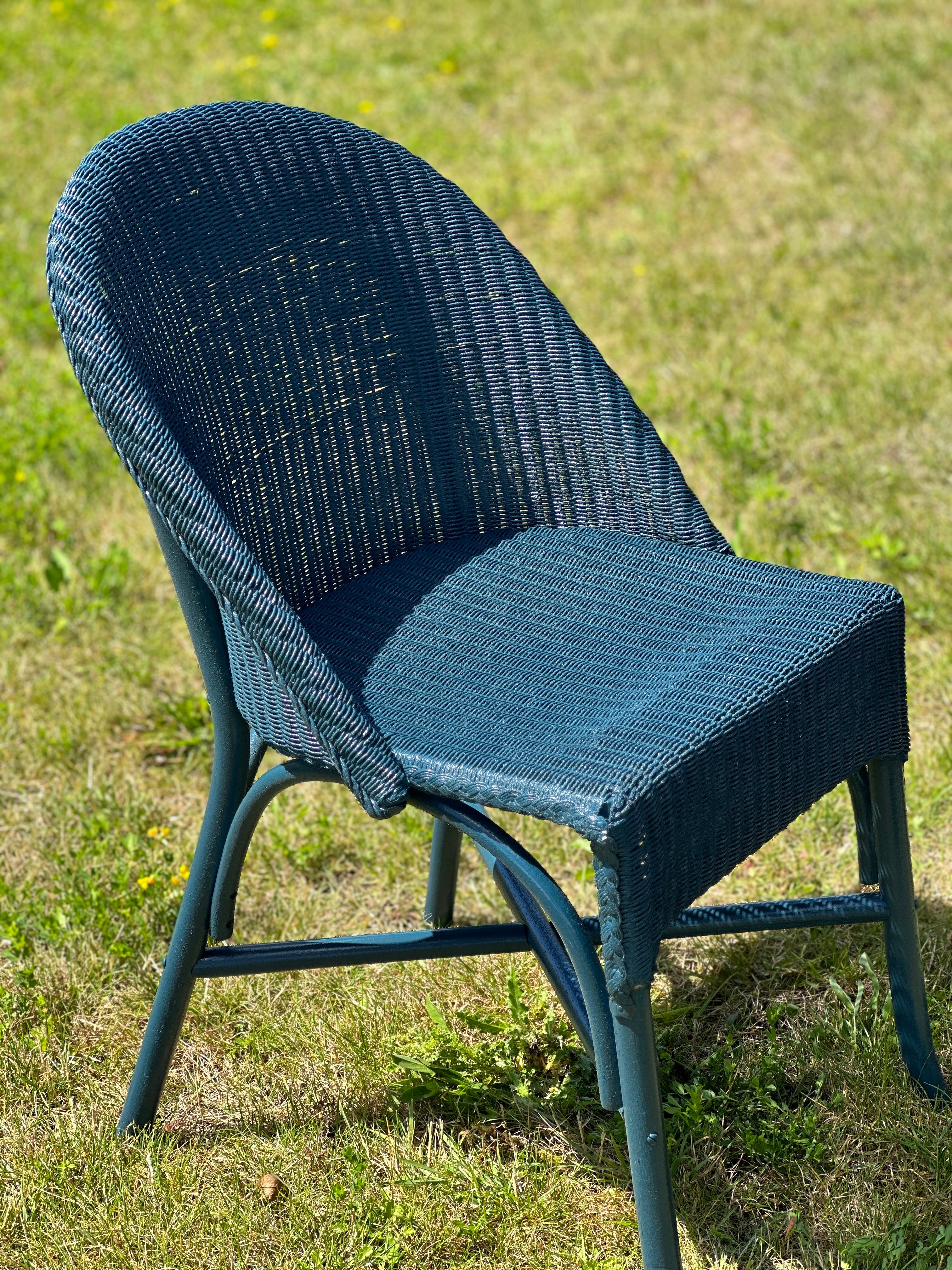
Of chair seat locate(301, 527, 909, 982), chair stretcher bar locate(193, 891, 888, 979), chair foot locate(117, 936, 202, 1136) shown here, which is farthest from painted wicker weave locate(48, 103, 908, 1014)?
chair foot locate(117, 936, 202, 1136)

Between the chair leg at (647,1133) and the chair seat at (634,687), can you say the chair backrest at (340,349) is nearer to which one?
the chair seat at (634,687)

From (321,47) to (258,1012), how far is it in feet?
17.6

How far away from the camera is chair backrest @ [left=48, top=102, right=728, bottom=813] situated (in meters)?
1.83

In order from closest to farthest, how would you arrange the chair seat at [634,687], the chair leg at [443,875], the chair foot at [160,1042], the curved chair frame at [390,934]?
the chair seat at [634,687] < the curved chair frame at [390,934] < the chair foot at [160,1042] < the chair leg at [443,875]

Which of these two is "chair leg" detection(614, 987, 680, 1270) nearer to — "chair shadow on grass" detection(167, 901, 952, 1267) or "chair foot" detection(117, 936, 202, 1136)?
"chair shadow on grass" detection(167, 901, 952, 1267)

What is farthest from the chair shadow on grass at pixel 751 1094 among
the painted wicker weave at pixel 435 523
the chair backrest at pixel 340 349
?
the chair backrest at pixel 340 349

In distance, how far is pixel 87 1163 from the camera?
77.7 inches

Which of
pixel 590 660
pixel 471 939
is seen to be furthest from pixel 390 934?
pixel 590 660

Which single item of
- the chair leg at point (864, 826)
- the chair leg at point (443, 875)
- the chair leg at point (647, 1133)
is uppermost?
the chair leg at point (443, 875)

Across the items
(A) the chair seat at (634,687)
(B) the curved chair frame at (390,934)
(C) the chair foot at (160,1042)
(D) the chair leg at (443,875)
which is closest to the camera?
(A) the chair seat at (634,687)

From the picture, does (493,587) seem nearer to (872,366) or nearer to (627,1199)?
(627,1199)

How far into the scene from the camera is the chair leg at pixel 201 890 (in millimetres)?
1857

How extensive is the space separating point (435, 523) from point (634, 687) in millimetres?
552

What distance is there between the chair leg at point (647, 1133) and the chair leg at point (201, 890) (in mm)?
593
